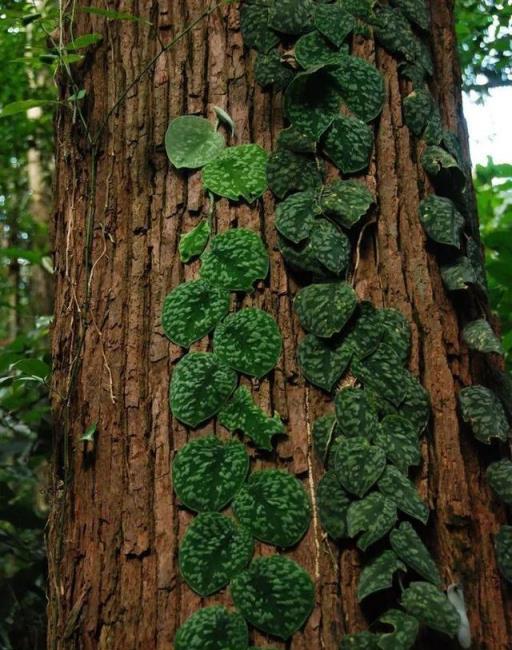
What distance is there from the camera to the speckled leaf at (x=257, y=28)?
1.82 m

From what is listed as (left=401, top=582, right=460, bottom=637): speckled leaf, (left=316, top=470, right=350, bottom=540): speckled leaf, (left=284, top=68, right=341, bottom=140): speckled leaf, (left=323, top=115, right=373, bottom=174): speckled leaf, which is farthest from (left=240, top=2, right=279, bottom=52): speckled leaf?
(left=401, top=582, right=460, bottom=637): speckled leaf

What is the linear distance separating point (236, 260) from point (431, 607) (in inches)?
33.2

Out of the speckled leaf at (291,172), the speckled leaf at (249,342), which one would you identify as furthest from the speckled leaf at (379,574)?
the speckled leaf at (291,172)

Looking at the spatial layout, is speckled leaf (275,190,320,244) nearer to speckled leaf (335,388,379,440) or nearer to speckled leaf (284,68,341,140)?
speckled leaf (284,68,341,140)

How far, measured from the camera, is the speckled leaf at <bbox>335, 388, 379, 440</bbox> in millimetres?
1513

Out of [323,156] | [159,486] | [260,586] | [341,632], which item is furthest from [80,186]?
[341,632]

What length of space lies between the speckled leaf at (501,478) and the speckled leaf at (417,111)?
85 cm

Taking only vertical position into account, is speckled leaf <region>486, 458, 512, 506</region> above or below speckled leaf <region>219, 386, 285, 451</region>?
below

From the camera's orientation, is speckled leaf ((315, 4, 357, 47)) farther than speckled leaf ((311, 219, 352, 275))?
Yes

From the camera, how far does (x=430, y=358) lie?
163cm

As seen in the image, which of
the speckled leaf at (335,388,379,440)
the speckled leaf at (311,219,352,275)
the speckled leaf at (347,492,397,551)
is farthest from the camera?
the speckled leaf at (311,219,352,275)

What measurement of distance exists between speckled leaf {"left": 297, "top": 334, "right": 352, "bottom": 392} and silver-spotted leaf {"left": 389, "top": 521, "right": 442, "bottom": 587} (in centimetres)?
33

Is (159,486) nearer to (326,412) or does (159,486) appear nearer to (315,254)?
(326,412)

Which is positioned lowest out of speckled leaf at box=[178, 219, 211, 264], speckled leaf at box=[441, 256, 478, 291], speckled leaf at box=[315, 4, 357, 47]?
speckled leaf at box=[441, 256, 478, 291]
